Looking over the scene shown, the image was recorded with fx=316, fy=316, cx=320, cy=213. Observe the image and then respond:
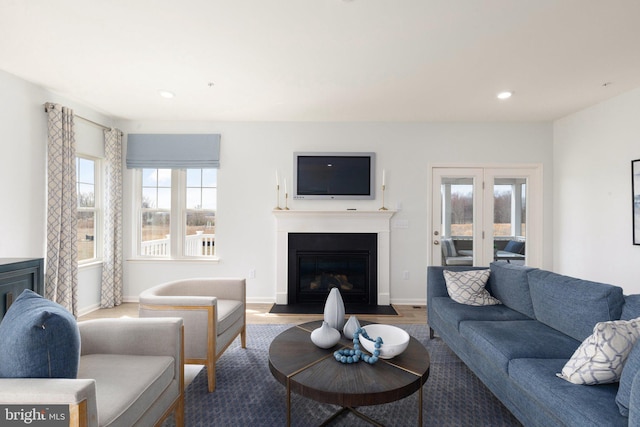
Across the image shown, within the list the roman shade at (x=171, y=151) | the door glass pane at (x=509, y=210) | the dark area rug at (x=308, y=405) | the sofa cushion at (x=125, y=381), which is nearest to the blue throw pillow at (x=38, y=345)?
the sofa cushion at (x=125, y=381)

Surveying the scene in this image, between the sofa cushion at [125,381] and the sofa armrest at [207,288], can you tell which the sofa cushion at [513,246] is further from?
the sofa cushion at [125,381]

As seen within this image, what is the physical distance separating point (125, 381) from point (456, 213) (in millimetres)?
3986

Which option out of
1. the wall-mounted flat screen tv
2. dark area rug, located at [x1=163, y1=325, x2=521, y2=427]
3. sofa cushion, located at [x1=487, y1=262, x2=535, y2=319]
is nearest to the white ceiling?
the wall-mounted flat screen tv

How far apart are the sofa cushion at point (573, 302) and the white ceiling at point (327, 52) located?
66.8 inches

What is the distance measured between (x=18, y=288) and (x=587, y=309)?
3746 mm

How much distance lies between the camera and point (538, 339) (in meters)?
1.94

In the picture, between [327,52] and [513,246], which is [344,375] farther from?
[513,246]

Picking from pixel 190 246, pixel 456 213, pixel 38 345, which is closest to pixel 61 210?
pixel 190 246

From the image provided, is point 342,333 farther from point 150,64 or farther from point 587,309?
point 150,64

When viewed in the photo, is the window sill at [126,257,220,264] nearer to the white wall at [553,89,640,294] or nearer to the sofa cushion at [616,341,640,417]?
the sofa cushion at [616,341,640,417]

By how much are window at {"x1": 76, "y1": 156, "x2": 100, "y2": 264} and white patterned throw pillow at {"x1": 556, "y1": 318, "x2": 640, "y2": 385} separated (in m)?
4.66

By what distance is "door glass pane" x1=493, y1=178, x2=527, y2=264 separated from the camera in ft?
13.9

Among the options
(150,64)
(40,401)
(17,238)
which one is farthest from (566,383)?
(17,238)

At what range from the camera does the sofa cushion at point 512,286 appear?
2459mm
